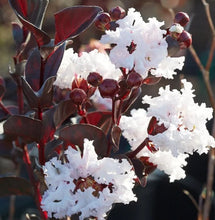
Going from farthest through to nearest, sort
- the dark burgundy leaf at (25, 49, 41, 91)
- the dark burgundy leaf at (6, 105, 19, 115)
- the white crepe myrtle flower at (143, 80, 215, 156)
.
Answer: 1. the dark burgundy leaf at (6, 105, 19, 115)
2. the dark burgundy leaf at (25, 49, 41, 91)
3. the white crepe myrtle flower at (143, 80, 215, 156)

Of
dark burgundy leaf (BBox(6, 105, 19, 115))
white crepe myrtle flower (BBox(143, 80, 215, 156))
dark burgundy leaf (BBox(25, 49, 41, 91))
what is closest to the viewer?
white crepe myrtle flower (BBox(143, 80, 215, 156))

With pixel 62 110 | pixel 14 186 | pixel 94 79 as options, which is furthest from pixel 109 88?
pixel 14 186

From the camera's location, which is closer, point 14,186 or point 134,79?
point 134,79

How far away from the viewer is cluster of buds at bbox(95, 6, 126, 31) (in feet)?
2.28

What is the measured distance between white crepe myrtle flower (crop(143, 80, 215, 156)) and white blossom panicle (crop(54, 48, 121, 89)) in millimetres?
75

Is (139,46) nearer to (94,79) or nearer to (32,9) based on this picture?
(94,79)

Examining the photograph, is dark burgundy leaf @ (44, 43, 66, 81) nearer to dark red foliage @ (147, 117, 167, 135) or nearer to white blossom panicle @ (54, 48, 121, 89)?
white blossom panicle @ (54, 48, 121, 89)

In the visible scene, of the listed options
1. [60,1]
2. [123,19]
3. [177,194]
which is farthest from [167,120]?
[60,1]

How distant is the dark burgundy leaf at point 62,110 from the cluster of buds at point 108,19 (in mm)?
128

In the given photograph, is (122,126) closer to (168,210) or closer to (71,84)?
(71,84)

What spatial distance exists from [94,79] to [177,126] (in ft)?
0.41

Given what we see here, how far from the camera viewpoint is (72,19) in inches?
29.0

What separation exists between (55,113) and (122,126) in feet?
0.33

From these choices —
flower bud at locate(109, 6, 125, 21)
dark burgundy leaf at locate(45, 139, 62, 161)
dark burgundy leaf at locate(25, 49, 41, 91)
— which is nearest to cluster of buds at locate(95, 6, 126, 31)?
flower bud at locate(109, 6, 125, 21)
